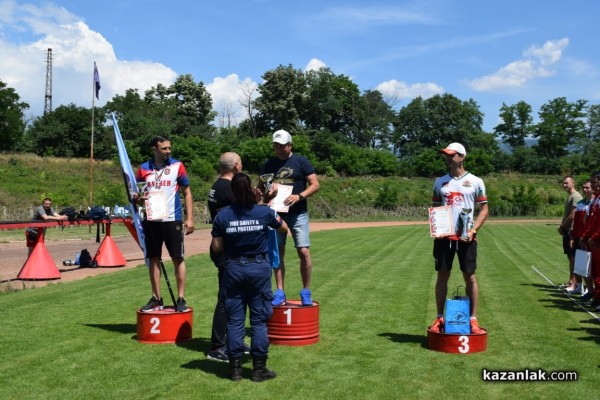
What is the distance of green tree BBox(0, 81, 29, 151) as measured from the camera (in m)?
74.7

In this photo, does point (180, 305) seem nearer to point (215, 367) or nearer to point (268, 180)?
point (215, 367)

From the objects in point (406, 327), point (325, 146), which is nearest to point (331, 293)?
point (406, 327)

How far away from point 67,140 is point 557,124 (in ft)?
240

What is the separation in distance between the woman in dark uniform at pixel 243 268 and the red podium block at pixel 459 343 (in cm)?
203

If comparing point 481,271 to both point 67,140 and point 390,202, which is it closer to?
point 390,202

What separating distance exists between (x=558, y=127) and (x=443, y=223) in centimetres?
10258

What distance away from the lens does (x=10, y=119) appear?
2950 inches

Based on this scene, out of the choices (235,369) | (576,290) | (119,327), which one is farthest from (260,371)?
(576,290)

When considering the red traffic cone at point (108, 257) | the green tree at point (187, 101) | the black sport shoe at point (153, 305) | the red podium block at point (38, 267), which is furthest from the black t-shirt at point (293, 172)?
the green tree at point (187, 101)

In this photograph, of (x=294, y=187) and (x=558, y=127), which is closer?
(x=294, y=187)

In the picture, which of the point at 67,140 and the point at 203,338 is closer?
the point at 203,338

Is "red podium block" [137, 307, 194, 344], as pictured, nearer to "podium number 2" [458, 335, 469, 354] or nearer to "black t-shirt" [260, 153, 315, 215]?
"black t-shirt" [260, 153, 315, 215]

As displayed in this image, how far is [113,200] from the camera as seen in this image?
155 feet

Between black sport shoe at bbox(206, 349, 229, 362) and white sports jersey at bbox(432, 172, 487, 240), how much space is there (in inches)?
107
